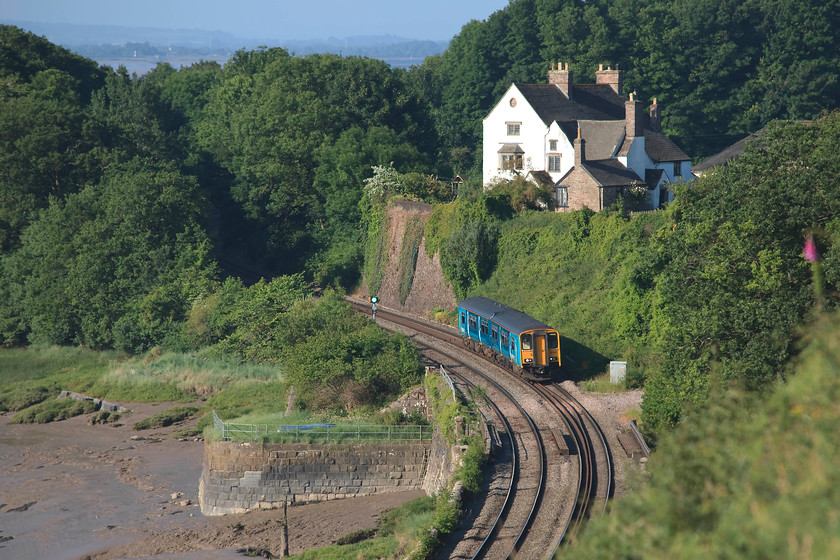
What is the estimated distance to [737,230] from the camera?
2544cm

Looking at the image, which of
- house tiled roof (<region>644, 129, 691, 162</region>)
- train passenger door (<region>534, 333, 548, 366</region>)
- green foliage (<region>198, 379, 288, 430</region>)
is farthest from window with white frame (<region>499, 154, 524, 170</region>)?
train passenger door (<region>534, 333, 548, 366</region>)

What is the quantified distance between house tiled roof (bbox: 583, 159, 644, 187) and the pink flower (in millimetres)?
20768

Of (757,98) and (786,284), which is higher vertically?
(757,98)

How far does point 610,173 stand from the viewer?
1818 inches

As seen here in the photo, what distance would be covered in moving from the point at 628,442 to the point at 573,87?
110 ft

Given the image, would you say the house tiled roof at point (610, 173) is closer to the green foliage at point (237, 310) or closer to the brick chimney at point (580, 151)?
the brick chimney at point (580, 151)

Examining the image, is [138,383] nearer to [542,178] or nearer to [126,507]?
[126,507]

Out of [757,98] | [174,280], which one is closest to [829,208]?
[174,280]

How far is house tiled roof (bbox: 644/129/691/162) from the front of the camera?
50.4m

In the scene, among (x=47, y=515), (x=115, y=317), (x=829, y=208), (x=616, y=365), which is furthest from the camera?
(x=115, y=317)

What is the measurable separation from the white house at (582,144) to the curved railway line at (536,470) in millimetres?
12841

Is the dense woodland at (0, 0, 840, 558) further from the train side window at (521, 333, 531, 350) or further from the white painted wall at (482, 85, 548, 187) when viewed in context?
the white painted wall at (482, 85, 548, 187)

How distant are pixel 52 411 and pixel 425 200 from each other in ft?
80.4

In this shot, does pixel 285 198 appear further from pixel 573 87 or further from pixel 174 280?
pixel 573 87
